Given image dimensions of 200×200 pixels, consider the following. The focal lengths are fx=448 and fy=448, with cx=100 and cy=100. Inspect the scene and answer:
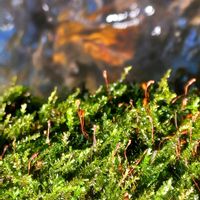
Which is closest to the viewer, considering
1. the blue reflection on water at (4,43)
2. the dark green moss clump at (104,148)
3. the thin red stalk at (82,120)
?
the dark green moss clump at (104,148)

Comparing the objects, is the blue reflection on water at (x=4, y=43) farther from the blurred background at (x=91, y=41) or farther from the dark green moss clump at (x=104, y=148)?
the dark green moss clump at (x=104, y=148)

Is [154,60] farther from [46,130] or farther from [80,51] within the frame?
[46,130]

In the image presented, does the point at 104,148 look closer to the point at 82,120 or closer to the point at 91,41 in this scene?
the point at 82,120

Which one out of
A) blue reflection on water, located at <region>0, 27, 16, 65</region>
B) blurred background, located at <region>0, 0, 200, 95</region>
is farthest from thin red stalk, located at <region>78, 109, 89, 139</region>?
blue reflection on water, located at <region>0, 27, 16, 65</region>

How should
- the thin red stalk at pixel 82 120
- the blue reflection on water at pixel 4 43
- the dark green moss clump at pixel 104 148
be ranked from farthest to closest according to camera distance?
the blue reflection on water at pixel 4 43 → the thin red stalk at pixel 82 120 → the dark green moss clump at pixel 104 148

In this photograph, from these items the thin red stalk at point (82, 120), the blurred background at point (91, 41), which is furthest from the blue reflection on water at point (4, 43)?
the thin red stalk at point (82, 120)

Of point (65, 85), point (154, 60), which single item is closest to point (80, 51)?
point (65, 85)

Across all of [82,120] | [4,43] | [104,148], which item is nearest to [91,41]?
[4,43]
